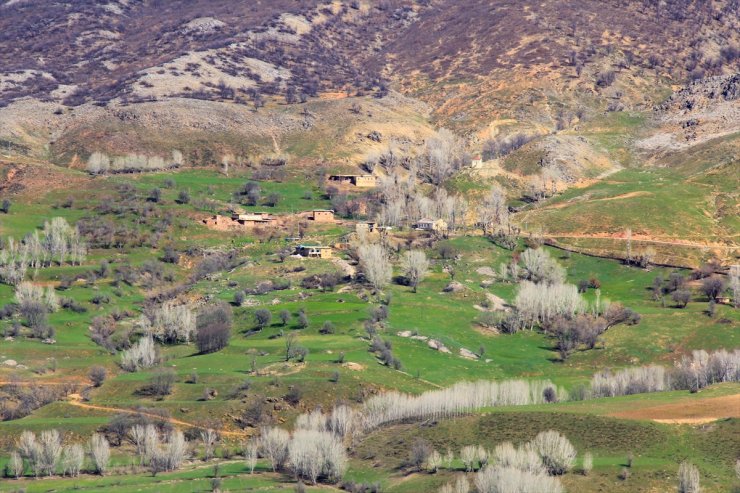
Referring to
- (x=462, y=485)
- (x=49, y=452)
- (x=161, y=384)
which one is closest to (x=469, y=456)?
(x=462, y=485)

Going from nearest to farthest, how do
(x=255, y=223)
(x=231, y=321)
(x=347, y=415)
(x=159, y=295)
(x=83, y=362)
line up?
(x=347, y=415) → (x=83, y=362) → (x=231, y=321) → (x=159, y=295) → (x=255, y=223)

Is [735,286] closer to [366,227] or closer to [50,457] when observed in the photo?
[366,227]

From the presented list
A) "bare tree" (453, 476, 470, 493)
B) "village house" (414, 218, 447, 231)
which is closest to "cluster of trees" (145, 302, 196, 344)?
"village house" (414, 218, 447, 231)

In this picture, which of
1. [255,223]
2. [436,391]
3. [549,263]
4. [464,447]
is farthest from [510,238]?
[464,447]

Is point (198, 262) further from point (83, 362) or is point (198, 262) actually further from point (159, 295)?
point (83, 362)

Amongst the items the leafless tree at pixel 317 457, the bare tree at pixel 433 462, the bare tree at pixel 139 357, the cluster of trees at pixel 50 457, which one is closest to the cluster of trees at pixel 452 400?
the bare tree at pixel 433 462

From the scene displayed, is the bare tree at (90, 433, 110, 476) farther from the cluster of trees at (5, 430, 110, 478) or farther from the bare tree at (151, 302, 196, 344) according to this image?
the bare tree at (151, 302, 196, 344)

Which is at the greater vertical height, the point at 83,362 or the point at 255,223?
the point at 255,223
